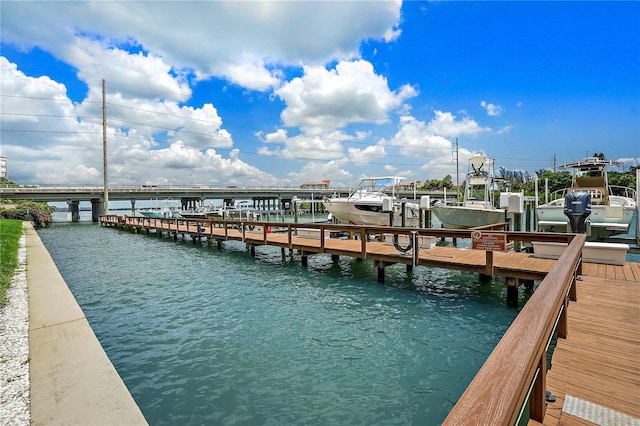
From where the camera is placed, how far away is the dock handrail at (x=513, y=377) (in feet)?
3.80

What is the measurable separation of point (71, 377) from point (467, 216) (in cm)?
1889

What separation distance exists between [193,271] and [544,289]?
11490 mm

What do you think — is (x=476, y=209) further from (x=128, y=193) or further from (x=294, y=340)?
(x=128, y=193)

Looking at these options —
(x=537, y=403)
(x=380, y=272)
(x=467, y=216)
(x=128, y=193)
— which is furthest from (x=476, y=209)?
(x=128, y=193)

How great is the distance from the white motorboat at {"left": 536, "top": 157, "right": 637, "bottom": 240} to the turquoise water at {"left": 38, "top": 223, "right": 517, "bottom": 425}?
22.3ft

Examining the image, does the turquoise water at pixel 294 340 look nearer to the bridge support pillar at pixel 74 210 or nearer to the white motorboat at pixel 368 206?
the white motorboat at pixel 368 206

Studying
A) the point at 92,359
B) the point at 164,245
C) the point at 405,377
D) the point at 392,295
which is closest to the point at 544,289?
the point at 405,377

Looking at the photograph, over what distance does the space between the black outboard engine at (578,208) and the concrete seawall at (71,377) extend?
35.5ft

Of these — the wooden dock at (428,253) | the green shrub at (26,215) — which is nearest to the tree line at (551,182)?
the wooden dock at (428,253)

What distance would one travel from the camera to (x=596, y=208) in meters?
13.2

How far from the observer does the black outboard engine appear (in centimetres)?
911

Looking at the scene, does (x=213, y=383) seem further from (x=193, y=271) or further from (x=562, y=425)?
(x=193, y=271)

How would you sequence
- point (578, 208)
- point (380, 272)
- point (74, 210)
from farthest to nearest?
point (74, 210) < point (380, 272) < point (578, 208)

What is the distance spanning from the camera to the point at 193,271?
1205 cm
